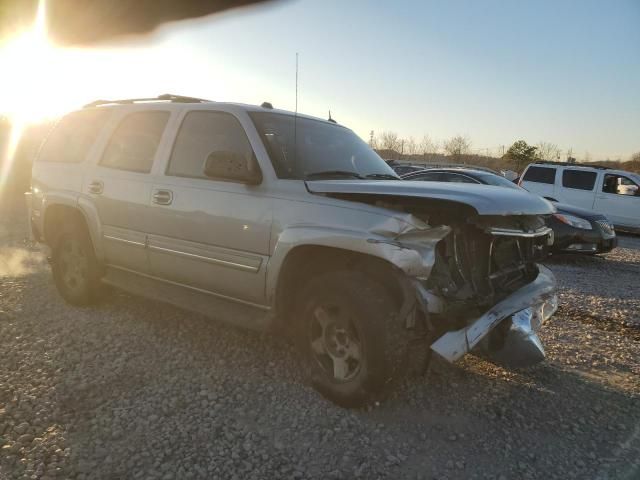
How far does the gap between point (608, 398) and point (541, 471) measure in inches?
48.8

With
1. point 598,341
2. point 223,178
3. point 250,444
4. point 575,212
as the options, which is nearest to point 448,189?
point 223,178

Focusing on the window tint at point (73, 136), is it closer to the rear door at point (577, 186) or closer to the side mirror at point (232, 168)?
the side mirror at point (232, 168)

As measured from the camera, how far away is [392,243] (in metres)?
2.83

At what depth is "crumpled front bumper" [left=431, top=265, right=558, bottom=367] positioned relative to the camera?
2732mm

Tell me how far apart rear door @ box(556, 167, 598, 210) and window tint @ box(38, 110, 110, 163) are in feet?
40.6

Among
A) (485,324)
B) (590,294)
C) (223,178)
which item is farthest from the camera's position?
(590,294)

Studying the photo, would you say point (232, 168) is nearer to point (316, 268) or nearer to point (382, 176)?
point (316, 268)

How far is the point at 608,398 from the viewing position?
11.2ft

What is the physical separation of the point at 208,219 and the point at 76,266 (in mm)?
2066

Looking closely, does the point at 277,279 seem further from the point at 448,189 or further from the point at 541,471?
the point at 541,471

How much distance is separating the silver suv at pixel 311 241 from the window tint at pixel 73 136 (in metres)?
0.13

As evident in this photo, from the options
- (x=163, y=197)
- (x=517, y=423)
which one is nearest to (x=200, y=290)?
(x=163, y=197)

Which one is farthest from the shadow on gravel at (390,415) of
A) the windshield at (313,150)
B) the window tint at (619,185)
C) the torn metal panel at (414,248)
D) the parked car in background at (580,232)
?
the window tint at (619,185)

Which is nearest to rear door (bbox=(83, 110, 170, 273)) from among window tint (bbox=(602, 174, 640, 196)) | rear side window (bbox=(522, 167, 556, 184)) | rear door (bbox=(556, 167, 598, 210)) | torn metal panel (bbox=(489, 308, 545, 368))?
torn metal panel (bbox=(489, 308, 545, 368))
